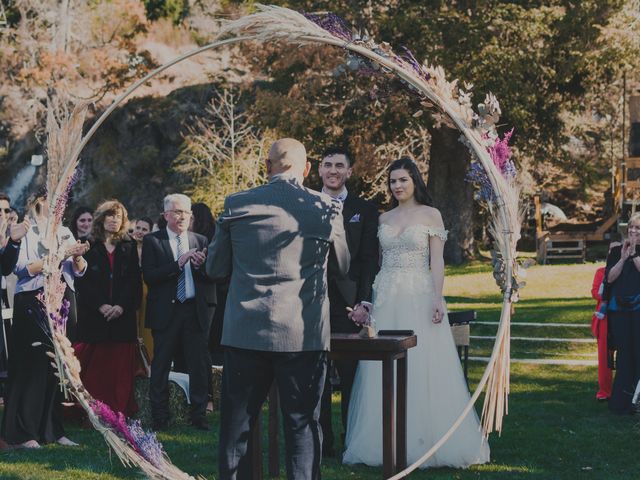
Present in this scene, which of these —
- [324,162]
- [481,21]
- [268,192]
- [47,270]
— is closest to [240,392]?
[268,192]

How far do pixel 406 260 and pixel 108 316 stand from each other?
9.58 feet

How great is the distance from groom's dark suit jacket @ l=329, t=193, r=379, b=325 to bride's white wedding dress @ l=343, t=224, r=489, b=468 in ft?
0.36

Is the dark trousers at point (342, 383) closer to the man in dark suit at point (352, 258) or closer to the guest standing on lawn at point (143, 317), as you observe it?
the man in dark suit at point (352, 258)

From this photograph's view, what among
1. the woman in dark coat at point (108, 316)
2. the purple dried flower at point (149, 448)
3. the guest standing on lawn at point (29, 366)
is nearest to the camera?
the purple dried flower at point (149, 448)

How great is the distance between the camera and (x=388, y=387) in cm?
643

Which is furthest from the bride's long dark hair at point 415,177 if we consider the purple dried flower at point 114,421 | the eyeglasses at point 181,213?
the purple dried flower at point 114,421

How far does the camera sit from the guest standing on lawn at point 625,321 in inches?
370

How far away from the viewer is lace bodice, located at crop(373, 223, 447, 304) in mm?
7488

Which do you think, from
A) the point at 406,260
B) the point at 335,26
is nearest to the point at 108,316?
the point at 406,260

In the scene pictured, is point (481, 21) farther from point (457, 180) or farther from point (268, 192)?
point (268, 192)

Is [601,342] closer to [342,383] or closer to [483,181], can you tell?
[342,383]

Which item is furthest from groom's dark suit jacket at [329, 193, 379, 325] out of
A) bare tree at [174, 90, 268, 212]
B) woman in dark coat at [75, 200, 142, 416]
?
bare tree at [174, 90, 268, 212]

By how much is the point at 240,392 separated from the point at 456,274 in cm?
2011

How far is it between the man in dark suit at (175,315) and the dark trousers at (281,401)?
10.8 feet
